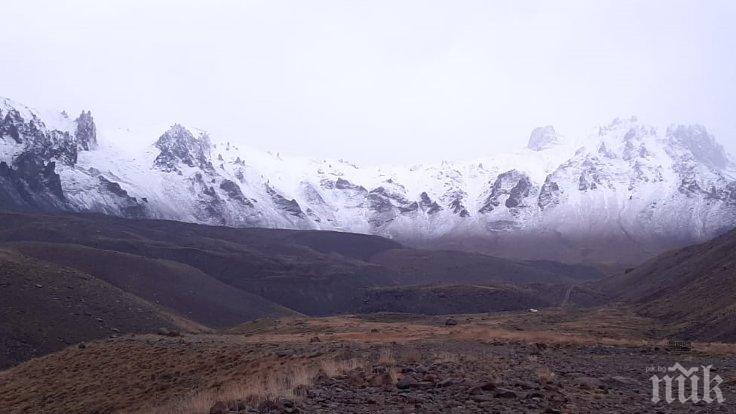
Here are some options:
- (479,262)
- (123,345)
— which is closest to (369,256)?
(479,262)

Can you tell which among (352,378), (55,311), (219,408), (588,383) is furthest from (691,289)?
(219,408)

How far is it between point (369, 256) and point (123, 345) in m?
154

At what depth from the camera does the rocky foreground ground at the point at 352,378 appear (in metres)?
13.8

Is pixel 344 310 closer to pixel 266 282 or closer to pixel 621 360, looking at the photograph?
pixel 266 282

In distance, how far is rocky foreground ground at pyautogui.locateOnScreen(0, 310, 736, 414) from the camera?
45.4 feet

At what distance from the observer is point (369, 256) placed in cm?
18625

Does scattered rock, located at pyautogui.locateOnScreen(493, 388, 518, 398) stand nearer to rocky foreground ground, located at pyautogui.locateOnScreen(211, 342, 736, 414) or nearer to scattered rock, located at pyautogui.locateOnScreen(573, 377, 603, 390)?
rocky foreground ground, located at pyautogui.locateOnScreen(211, 342, 736, 414)

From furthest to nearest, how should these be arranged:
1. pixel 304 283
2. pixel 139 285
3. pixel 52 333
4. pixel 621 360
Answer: pixel 304 283 < pixel 139 285 < pixel 52 333 < pixel 621 360

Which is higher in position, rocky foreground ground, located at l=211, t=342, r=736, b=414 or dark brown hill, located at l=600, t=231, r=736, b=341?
dark brown hill, located at l=600, t=231, r=736, b=341

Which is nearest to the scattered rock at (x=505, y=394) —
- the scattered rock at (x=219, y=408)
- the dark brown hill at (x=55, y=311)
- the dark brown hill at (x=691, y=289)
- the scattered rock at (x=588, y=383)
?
the scattered rock at (x=588, y=383)

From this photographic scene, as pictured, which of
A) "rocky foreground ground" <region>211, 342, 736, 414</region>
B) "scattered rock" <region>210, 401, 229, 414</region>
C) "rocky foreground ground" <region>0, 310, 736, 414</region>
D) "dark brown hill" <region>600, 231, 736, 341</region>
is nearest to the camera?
"rocky foreground ground" <region>211, 342, 736, 414</region>

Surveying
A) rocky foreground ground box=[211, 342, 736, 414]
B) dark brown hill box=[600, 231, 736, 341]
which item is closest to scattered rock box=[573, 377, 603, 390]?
rocky foreground ground box=[211, 342, 736, 414]

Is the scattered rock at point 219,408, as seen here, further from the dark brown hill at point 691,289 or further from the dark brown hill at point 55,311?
the dark brown hill at point 55,311

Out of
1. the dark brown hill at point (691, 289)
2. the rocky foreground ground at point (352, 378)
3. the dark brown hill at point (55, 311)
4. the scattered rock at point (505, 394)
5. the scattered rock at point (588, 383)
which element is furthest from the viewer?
the dark brown hill at point (55, 311)
